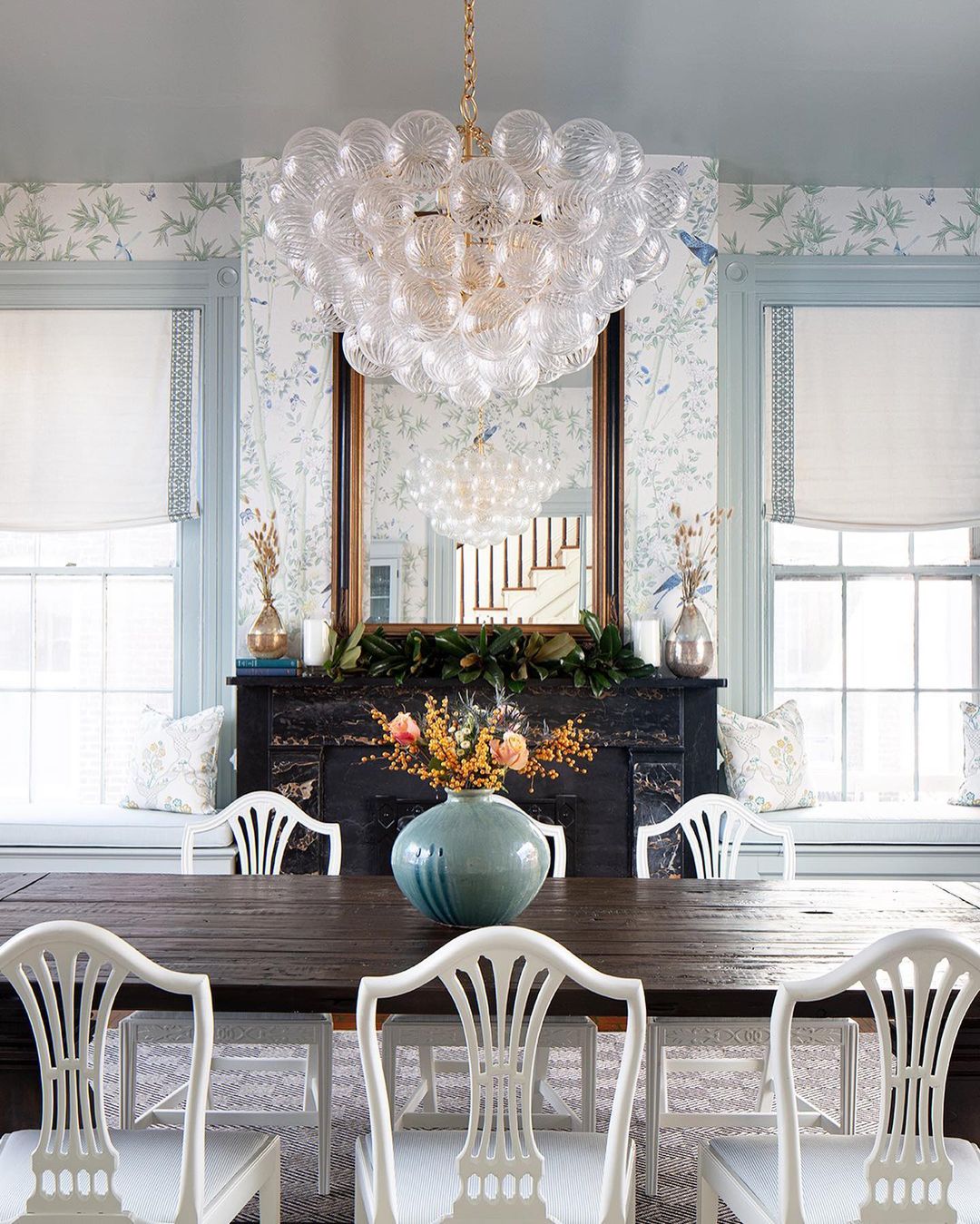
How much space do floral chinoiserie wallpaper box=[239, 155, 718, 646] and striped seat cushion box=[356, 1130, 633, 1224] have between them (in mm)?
2789

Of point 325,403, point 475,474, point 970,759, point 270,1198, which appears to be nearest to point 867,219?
point 475,474

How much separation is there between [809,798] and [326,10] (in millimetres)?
3493

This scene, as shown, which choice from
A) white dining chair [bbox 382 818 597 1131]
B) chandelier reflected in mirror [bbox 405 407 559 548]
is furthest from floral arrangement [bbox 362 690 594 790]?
chandelier reflected in mirror [bbox 405 407 559 548]

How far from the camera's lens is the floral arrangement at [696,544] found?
14.8 ft

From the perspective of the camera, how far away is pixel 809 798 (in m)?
4.70

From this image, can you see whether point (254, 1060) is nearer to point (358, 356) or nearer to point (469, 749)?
point (469, 749)

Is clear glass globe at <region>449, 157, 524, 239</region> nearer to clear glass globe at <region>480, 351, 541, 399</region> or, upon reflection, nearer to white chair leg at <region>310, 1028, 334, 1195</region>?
clear glass globe at <region>480, 351, 541, 399</region>

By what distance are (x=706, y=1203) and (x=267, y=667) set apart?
282 cm

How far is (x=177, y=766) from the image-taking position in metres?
4.65

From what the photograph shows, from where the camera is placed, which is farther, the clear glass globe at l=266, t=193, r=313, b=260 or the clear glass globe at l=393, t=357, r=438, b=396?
the clear glass globe at l=393, t=357, r=438, b=396

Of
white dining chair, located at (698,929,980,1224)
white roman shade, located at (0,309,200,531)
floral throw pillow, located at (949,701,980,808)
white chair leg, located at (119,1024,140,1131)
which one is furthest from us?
white roman shade, located at (0,309,200,531)

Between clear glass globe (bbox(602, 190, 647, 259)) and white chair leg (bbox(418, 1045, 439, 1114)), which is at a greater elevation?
clear glass globe (bbox(602, 190, 647, 259))

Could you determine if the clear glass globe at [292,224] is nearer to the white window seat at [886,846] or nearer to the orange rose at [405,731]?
the orange rose at [405,731]

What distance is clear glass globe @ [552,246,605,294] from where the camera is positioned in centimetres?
240
